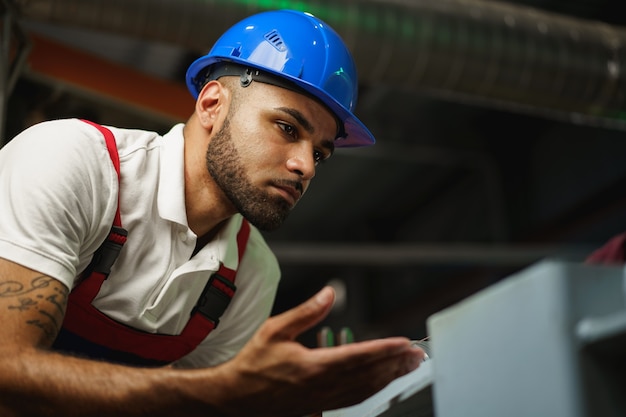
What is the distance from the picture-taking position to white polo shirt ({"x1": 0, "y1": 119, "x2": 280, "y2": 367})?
1.28 metres

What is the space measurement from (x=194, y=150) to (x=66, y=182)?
39cm

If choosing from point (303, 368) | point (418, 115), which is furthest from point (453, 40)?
point (418, 115)

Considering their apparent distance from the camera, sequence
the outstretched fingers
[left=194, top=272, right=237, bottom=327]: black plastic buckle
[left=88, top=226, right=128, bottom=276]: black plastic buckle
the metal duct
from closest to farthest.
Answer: the outstretched fingers < [left=88, top=226, right=128, bottom=276]: black plastic buckle < [left=194, top=272, right=237, bottom=327]: black plastic buckle < the metal duct

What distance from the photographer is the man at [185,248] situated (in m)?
1.02

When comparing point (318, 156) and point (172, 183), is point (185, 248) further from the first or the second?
point (318, 156)

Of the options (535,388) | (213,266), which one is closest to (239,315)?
(213,266)

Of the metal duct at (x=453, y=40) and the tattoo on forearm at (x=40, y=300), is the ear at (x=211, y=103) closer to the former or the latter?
the tattoo on forearm at (x=40, y=300)

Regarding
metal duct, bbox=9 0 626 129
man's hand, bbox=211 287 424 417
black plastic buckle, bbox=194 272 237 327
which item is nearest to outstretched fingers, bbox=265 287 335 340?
man's hand, bbox=211 287 424 417

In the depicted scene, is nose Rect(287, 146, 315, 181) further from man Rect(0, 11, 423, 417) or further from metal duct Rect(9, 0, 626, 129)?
metal duct Rect(9, 0, 626, 129)

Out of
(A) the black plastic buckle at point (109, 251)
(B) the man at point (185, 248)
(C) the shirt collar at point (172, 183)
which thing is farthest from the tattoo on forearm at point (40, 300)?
(C) the shirt collar at point (172, 183)

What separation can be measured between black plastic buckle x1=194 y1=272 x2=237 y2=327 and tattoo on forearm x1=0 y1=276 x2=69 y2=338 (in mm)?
418

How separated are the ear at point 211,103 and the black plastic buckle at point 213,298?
34 centimetres

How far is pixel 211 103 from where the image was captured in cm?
169

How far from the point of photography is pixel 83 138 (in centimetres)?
140
